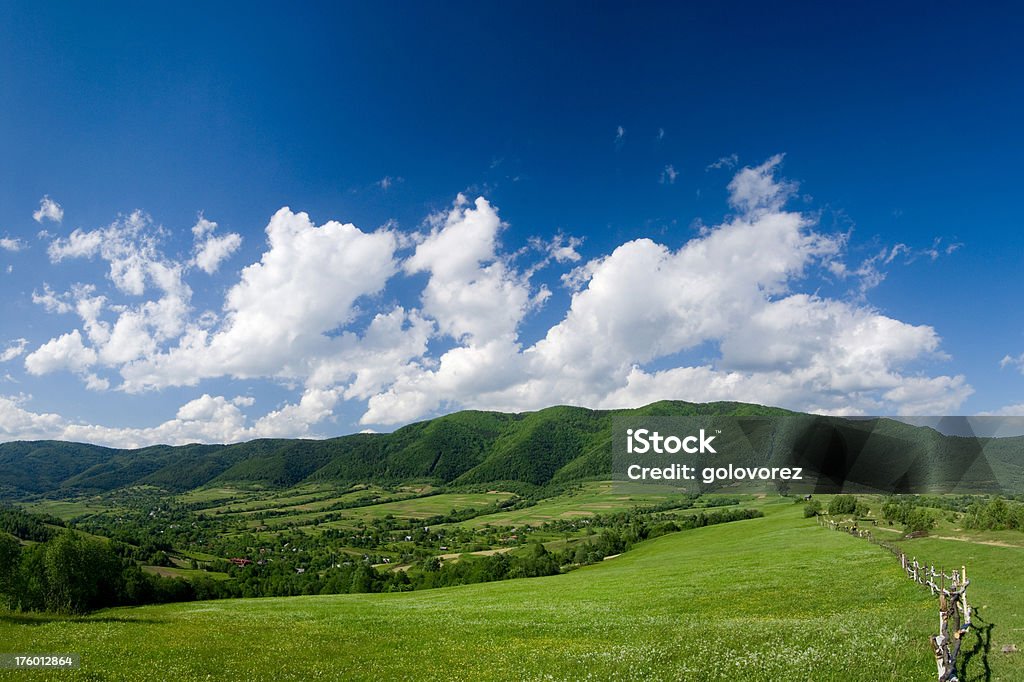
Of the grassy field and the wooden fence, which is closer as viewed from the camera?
the wooden fence

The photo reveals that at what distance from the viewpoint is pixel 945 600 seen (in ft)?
68.6

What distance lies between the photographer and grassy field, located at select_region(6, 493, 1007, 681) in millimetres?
21672

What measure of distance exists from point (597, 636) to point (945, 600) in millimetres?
16088

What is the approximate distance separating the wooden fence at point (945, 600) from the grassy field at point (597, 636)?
111 centimetres

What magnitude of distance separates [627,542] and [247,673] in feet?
396

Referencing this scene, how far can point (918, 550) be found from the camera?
178ft

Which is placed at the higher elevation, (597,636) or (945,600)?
(945,600)

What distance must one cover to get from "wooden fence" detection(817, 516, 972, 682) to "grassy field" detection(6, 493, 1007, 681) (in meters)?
1.11

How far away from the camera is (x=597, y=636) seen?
28750mm

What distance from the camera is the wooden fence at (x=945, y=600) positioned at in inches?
725

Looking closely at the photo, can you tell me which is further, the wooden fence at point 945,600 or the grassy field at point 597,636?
the grassy field at point 597,636

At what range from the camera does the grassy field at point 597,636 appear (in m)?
21.7

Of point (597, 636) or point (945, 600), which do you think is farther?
point (597, 636)

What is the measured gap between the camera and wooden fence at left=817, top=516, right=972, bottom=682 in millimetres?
18422
